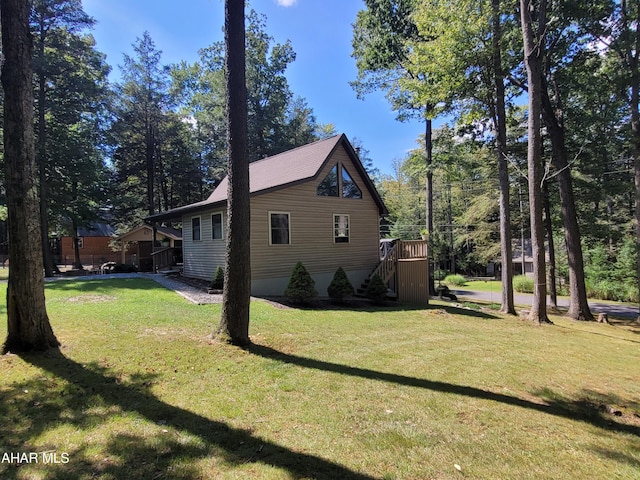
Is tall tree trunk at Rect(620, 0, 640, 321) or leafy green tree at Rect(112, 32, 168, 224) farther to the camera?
leafy green tree at Rect(112, 32, 168, 224)

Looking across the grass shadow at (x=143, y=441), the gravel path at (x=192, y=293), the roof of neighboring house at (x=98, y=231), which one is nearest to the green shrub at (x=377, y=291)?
the gravel path at (x=192, y=293)

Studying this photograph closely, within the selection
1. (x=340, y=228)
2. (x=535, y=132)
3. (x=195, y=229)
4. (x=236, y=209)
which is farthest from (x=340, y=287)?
(x=535, y=132)

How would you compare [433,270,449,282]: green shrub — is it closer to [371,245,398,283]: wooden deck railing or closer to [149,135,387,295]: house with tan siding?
[149,135,387,295]: house with tan siding

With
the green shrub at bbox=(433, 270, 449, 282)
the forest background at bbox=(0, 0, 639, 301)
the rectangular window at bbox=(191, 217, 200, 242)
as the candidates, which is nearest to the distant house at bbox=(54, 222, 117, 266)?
the forest background at bbox=(0, 0, 639, 301)

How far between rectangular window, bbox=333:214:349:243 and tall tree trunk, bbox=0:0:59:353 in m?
10.4

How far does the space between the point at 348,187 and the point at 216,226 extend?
5812 mm

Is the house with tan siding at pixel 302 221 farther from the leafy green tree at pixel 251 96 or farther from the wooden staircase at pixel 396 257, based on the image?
the leafy green tree at pixel 251 96

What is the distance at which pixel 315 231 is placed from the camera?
13125 millimetres

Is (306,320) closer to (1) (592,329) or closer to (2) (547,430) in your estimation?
(2) (547,430)

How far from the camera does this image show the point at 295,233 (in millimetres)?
12445

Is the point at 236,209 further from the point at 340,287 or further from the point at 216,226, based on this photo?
the point at 216,226

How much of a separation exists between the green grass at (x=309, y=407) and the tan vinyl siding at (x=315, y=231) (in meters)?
5.43

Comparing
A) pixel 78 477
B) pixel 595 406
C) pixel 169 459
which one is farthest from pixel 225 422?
pixel 595 406

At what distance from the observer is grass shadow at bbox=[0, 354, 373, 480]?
91.2 inches
